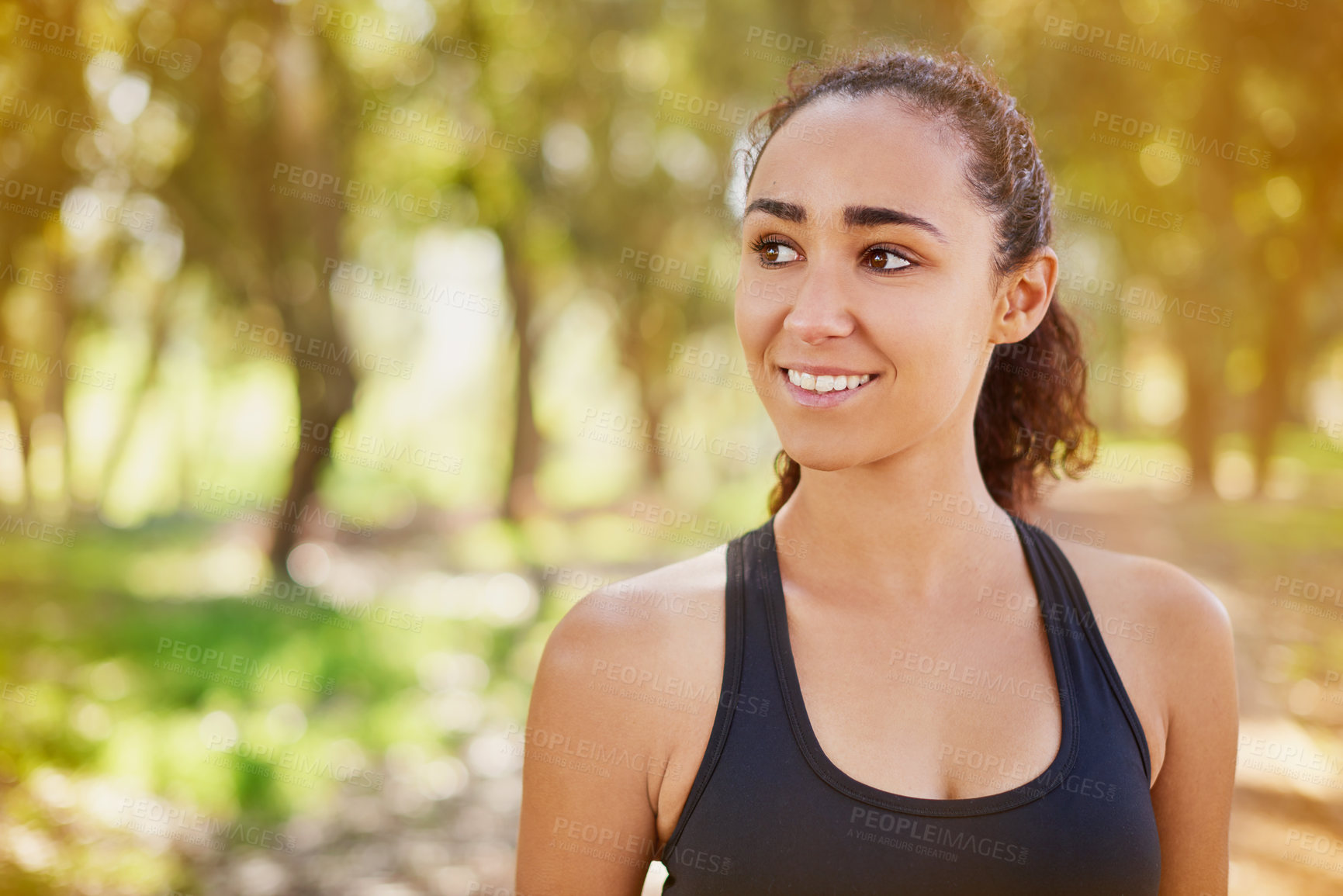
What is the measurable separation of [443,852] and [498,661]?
3214 mm

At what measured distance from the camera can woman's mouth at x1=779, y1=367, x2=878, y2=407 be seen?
183 cm

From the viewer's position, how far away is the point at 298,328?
9.34 metres

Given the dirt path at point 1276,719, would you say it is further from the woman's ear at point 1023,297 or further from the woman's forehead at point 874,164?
the woman's forehead at point 874,164


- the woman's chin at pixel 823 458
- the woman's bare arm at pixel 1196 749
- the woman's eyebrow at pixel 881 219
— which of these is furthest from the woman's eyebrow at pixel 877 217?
the woman's bare arm at pixel 1196 749

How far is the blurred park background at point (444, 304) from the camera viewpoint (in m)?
5.89

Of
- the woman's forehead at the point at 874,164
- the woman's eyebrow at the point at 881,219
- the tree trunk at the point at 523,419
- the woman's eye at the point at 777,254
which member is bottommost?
the woman's eye at the point at 777,254

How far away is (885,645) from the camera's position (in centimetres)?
201

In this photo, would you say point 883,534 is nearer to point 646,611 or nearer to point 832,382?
point 832,382

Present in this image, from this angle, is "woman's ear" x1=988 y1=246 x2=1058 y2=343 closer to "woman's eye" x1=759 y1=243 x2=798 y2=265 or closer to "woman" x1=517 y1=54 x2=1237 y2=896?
"woman" x1=517 y1=54 x2=1237 y2=896

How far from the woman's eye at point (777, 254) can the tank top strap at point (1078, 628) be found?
0.84 meters

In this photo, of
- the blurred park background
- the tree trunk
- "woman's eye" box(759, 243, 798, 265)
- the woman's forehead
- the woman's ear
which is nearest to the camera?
the woman's forehead

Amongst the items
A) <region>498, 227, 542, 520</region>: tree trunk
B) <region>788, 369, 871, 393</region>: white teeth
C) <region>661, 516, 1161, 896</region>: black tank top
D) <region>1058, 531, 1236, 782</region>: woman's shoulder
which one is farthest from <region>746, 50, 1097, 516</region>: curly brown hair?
<region>498, 227, 542, 520</region>: tree trunk

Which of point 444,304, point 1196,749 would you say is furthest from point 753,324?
point 444,304

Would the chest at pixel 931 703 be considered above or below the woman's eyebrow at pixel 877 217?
below
